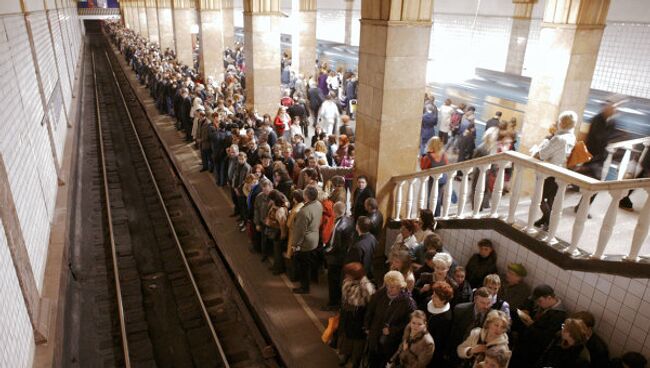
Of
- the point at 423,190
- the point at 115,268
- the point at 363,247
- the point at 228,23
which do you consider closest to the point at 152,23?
the point at 228,23

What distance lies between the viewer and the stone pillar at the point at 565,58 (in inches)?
294

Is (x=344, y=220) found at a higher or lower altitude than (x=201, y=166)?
higher

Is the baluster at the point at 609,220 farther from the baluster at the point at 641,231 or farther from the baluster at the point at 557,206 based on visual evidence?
the baluster at the point at 557,206

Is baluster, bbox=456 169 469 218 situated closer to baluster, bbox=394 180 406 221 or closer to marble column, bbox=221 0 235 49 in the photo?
baluster, bbox=394 180 406 221

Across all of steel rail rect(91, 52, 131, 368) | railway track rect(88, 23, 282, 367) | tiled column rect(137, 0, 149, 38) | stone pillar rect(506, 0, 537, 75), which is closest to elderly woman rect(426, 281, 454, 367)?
railway track rect(88, 23, 282, 367)

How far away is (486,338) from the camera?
12.3ft

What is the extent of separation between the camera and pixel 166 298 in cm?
727

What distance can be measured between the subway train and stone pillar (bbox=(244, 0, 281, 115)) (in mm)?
4646

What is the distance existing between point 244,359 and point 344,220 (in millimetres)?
2213

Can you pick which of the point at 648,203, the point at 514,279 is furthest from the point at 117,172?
the point at 648,203

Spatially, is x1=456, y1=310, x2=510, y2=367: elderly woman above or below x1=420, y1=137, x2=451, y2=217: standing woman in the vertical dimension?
below

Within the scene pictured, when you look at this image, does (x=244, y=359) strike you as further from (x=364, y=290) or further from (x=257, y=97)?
(x=257, y=97)

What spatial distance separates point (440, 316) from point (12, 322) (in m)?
3.70

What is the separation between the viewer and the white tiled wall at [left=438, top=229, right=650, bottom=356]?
12.7 feet
